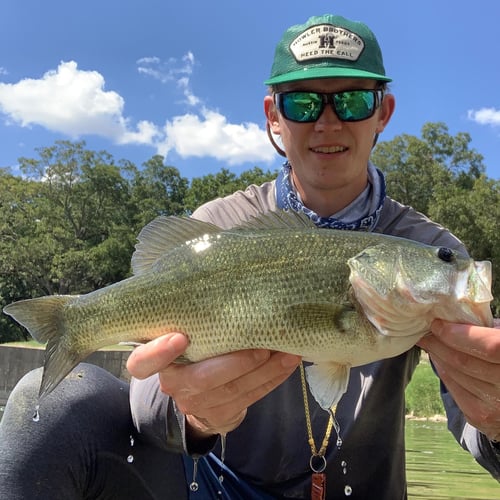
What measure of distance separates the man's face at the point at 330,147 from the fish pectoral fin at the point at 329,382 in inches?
48.0

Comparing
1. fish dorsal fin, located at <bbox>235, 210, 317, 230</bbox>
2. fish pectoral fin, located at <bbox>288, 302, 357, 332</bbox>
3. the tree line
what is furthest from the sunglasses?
the tree line

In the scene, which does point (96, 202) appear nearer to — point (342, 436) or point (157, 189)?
point (157, 189)

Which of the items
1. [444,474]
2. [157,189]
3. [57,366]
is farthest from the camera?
[157,189]

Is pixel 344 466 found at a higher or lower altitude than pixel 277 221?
lower

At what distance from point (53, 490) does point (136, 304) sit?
0.90m

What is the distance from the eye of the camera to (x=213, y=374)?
81.7 inches

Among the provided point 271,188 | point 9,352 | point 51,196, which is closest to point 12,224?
point 51,196

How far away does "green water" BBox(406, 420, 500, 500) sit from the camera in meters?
4.33

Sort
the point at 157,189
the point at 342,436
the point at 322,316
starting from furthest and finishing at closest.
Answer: the point at 157,189 < the point at 342,436 < the point at 322,316

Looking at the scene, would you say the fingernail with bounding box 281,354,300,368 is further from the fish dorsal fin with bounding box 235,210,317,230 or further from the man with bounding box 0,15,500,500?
the fish dorsal fin with bounding box 235,210,317,230

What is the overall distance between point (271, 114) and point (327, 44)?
60 centimetres

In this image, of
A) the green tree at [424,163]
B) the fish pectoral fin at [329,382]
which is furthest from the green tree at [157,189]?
the fish pectoral fin at [329,382]

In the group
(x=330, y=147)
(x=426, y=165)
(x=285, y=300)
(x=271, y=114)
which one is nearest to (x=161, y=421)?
(x=285, y=300)

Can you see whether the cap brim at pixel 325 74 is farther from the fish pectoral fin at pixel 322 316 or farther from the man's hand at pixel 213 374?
the man's hand at pixel 213 374
